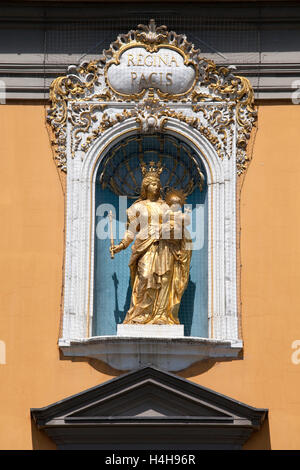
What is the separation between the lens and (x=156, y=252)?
15.4 metres

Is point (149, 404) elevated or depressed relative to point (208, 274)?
depressed

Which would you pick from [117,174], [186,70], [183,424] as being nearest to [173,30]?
[186,70]

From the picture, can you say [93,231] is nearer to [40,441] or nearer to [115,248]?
[115,248]

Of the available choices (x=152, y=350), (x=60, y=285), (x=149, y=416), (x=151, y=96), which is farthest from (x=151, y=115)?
(x=149, y=416)

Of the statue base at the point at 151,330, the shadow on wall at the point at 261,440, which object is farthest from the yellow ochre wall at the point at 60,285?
the statue base at the point at 151,330

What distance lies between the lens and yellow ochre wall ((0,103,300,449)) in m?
14.9

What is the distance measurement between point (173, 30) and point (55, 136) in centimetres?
168

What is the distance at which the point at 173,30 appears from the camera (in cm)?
1602

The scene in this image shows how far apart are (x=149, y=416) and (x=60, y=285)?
1.66m

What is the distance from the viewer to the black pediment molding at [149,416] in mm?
14547

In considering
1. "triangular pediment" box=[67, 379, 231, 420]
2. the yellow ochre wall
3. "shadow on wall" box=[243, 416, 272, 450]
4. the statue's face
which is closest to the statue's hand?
the yellow ochre wall

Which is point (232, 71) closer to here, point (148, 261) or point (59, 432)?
point (148, 261)

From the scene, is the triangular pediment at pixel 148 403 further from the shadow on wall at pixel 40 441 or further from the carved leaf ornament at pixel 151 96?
the carved leaf ornament at pixel 151 96

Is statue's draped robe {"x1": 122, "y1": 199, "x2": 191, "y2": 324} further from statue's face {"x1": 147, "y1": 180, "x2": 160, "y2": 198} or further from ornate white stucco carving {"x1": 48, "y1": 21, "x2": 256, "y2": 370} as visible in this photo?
ornate white stucco carving {"x1": 48, "y1": 21, "x2": 256, "y2": 370}
